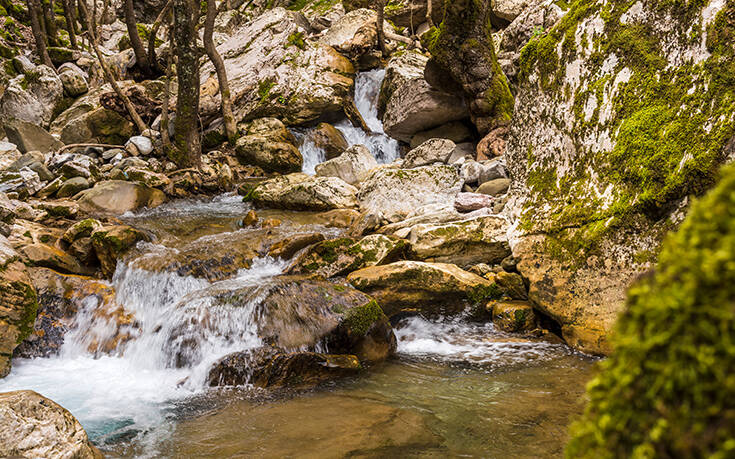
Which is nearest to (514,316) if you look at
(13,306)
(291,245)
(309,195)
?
(291,245)

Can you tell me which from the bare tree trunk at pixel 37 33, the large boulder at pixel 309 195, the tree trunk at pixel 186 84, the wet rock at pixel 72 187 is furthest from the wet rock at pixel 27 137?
the large boulder at pixel 309 195

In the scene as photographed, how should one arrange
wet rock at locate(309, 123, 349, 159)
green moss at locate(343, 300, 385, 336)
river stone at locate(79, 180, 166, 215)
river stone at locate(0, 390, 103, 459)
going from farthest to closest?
wet rock at locate(309, 123, 349, 159) < river stone at locate(79, 180, 166, 215) < green moss at locate(343, 300, 385, 336) < river stone at locate(0, 390, 103, 459)

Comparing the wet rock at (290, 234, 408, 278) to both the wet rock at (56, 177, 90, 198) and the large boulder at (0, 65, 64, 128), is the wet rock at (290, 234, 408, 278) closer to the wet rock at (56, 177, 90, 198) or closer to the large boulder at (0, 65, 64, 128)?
the wet rock at (56, 177, 90, 198)

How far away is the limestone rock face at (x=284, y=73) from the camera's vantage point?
1725 centimetres

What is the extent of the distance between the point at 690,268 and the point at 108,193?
Answer: 1205 centimetres

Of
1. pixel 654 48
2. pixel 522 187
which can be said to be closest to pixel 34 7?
pixel 522 187

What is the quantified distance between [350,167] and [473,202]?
18.8ft

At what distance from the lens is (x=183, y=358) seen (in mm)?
5402

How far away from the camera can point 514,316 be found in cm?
612

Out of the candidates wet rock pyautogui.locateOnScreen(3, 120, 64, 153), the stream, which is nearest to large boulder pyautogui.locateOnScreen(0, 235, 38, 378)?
the stream

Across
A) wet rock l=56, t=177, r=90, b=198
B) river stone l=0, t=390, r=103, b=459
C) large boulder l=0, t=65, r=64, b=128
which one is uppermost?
large boulder l=0, t=65, r=64, b=128

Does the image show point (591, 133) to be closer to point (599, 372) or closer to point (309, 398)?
point (309, 398)

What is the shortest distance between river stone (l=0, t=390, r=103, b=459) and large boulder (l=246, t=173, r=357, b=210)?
7.98m

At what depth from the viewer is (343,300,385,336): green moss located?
555 cm
